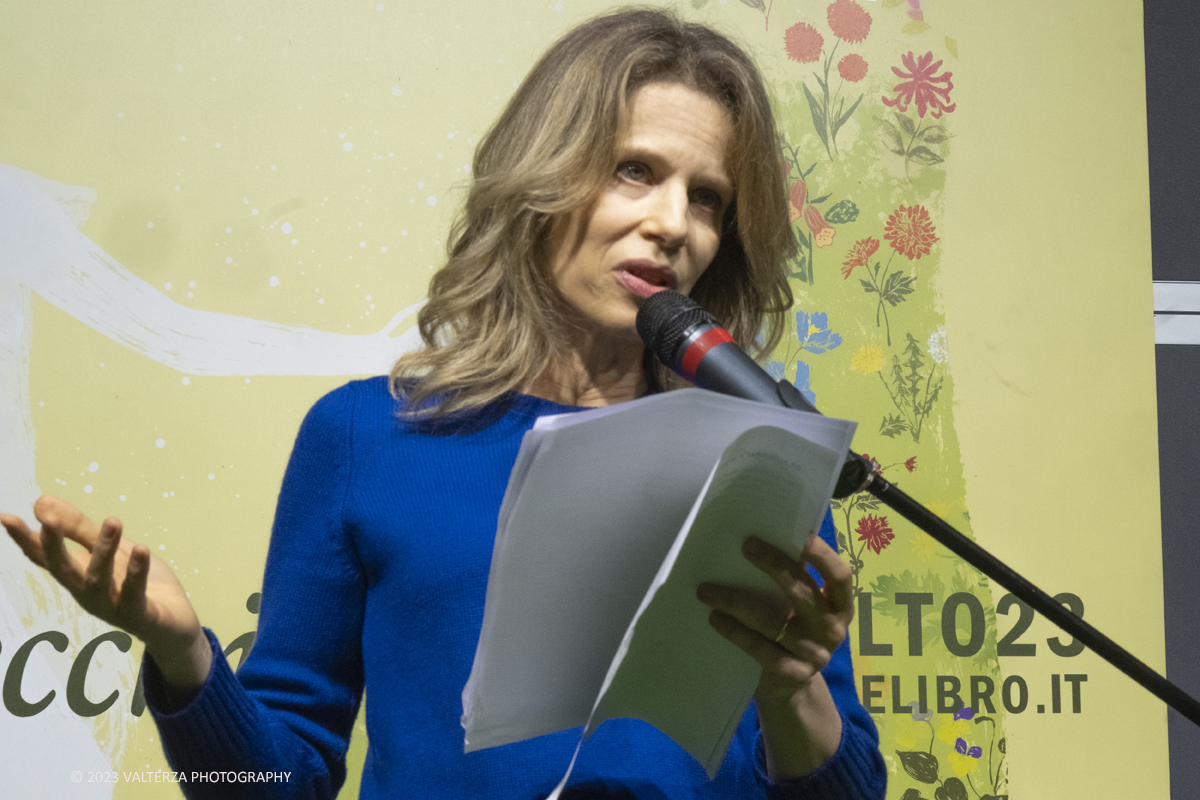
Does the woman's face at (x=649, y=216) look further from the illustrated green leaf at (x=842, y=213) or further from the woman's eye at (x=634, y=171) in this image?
the illustrated green leaf at (x=842, y=213)

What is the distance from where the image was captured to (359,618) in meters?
0.78

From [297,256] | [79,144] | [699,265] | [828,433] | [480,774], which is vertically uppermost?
[79,144]

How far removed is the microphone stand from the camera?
516mm

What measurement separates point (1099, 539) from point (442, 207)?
3.54 ft

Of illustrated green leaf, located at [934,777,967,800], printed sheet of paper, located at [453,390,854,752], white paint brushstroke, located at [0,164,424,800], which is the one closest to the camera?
printed sheet of paper, located at [453,390,854,752]

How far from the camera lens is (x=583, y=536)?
50cm

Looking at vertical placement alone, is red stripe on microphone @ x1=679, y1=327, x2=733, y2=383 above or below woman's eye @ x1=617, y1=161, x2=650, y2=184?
below

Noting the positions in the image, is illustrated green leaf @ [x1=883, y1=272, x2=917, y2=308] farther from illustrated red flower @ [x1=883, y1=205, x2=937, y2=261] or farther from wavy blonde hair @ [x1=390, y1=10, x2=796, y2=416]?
wavy blonde hair @ [x1=390, y1=10, x2=796, y2=416]

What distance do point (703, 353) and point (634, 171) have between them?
32 centimetres

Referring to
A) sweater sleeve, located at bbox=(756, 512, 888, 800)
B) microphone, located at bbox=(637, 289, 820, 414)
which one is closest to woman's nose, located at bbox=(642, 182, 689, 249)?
microphone, located at bbox=(637, 289, 820, 414)

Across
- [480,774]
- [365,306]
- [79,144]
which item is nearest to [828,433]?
[480,774]

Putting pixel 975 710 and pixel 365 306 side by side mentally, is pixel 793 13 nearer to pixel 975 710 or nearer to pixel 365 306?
pixel 365 306

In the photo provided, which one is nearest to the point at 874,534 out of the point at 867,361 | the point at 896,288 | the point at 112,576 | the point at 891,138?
the point at 867,361

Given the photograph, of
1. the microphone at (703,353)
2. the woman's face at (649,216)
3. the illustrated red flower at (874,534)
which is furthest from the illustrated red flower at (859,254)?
the microphone at (703,353)
